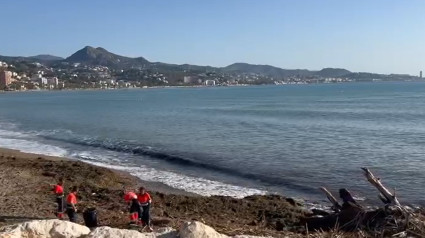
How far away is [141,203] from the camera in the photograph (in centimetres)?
1337

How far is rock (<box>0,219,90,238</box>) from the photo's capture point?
8.16 metres

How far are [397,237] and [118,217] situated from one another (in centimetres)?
736

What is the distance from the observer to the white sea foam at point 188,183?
21.2m

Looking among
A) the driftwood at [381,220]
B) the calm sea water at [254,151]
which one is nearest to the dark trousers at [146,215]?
the driftwood at [381,220]

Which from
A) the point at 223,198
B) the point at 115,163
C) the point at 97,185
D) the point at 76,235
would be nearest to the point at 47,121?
the point at 115,163

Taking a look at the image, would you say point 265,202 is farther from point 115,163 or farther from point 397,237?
point 115,163

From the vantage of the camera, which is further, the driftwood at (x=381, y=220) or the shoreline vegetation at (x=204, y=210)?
the shoreline vegetation at (x=204, y=210)

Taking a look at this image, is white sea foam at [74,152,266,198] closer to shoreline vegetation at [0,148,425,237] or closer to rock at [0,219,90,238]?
shoreline vegetation at [0,148,425,237]

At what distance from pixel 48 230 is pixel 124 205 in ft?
26.7

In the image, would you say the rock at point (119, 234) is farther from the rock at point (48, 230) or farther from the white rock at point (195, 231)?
the white rock at point (195, 231)

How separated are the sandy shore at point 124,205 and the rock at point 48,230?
3828 mm

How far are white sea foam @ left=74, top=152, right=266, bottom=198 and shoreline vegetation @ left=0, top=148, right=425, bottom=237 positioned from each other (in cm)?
80

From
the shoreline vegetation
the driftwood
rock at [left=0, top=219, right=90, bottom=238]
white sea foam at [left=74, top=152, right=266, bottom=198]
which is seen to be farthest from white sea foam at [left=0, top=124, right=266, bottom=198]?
rock at [left=0, top=219, right=90, bottom=238]

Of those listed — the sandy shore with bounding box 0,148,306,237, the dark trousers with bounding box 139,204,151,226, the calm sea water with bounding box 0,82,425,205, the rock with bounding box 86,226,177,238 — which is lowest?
the calm sea water with bounding box 0,82,425,205
